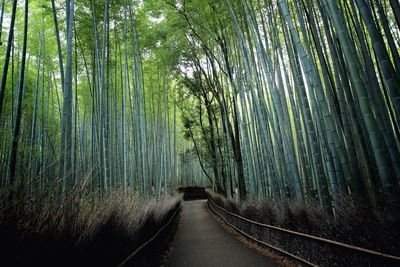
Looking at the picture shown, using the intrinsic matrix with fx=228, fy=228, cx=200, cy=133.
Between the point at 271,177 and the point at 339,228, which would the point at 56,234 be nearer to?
the point at 339,228

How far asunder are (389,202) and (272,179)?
295 cm

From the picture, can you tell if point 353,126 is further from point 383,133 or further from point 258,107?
point 258,107

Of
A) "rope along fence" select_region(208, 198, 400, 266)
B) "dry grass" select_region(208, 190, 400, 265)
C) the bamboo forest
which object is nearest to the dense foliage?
the bamboo forest

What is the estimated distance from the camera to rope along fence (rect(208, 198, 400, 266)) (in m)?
1.66

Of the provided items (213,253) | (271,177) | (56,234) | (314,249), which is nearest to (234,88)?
(271,177)

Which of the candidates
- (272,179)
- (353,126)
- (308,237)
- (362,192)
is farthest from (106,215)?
(272,179)

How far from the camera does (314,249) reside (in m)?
2.47

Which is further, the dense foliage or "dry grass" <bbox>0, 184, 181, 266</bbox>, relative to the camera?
the dense foliage

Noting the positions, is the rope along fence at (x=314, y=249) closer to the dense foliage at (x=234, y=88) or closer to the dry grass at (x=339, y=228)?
the dry grass at (x=339, y=228)

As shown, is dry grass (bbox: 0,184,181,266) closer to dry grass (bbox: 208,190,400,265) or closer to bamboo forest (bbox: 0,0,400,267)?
bamboo forest (bbox: 0,0,400,267)

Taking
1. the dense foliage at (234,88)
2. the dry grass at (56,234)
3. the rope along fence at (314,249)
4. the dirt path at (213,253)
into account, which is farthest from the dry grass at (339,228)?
the dry grass at (56,234)

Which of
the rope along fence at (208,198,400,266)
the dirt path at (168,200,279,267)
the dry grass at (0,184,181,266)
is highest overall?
the dry grass at (0,184,181,266)

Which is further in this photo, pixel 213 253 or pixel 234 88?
pixel 234 88

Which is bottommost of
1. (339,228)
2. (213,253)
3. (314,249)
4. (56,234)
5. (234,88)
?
(213,253)
